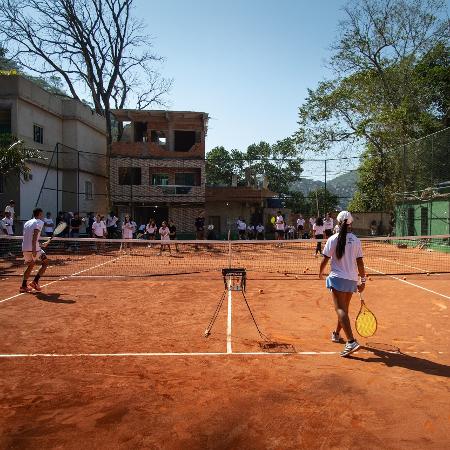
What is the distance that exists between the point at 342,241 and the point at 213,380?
2.53 metres

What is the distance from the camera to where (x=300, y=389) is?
15.9ft

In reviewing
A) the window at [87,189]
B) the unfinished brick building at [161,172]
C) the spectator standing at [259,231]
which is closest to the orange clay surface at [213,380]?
the spectator standing at [259,231]

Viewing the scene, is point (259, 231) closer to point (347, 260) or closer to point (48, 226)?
point (48, 226)

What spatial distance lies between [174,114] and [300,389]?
1262 inches

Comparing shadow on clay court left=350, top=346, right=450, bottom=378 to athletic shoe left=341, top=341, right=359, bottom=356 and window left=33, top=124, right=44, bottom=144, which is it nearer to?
athletic shoe left=341, top=341, right=359, bottom=356

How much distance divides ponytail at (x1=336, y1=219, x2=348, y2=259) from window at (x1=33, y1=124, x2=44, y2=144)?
24.3 meters

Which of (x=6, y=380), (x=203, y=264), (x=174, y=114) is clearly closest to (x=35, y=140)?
(x=174, y=114)

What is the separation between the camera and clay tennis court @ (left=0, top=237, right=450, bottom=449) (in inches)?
153

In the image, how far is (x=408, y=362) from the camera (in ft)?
19.0

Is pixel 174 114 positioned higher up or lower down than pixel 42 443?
higher up

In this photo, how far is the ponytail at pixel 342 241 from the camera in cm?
608

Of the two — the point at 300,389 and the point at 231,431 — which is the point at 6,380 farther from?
the point at 300,389

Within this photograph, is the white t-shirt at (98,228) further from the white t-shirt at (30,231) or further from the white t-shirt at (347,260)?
the white t-shirt at (347,260)

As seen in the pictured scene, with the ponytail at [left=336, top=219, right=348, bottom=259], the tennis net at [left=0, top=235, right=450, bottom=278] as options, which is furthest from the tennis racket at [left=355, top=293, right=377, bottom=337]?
the tennis net at [left=0, top=235, right=450, bottom=278]
